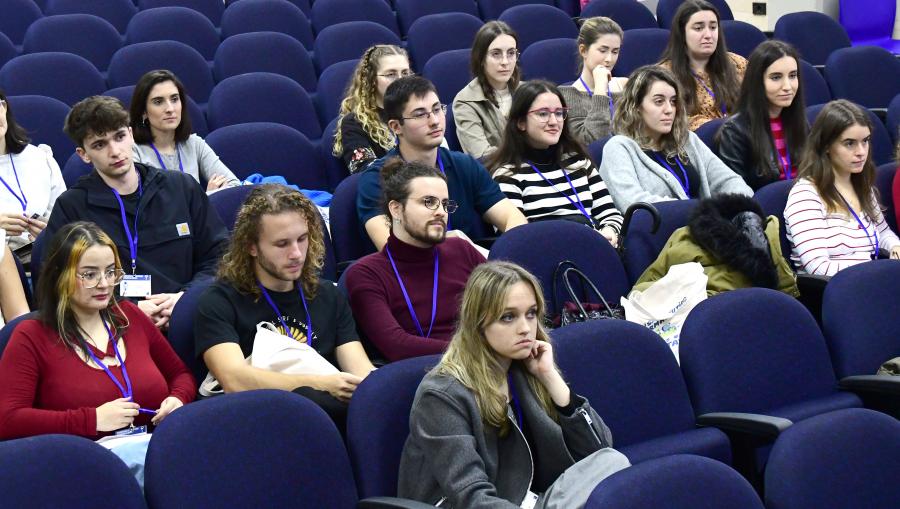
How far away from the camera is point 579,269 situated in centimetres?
318

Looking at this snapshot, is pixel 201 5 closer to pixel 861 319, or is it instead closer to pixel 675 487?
pixel 861 319

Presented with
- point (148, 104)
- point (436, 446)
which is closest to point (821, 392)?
point (436, 446)

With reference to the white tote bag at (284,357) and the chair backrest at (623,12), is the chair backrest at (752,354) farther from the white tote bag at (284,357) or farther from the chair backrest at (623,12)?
the chair backrest at (623,12)

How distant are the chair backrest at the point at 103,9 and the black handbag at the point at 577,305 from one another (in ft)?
10.4

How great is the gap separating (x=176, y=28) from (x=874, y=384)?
3536 millimetres

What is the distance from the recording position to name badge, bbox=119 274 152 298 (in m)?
3.01

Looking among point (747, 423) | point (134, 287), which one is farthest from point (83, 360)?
point (747, 423)

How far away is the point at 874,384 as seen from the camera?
9.29 feet

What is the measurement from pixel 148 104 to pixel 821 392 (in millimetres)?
2166

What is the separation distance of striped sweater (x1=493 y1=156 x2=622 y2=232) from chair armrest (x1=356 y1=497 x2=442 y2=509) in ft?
5.09

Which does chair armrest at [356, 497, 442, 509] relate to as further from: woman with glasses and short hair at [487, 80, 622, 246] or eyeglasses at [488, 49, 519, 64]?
eyeglasses at [488, 49, 519, 64]

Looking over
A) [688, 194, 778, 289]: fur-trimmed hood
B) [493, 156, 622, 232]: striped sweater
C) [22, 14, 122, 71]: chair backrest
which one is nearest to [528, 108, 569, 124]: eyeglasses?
[493, 156, 622, 232]: striped sweater

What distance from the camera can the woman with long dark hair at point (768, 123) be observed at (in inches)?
160

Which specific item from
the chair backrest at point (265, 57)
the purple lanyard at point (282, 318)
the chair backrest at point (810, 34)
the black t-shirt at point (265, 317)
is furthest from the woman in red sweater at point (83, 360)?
the chair backrest at point (810, 34)
